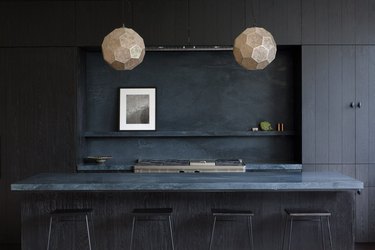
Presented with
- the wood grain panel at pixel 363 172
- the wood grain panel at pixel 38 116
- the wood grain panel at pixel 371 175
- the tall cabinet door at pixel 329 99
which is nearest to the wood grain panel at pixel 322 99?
the tall cabinet door at pixel 329 99

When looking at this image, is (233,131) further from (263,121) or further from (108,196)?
(108,196)

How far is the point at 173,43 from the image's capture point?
6.43m

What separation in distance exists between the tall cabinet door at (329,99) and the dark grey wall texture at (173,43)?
1 centimetres

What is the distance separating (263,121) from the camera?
6.96 m

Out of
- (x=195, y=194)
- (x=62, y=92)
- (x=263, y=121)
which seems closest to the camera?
(x=195, y=194)

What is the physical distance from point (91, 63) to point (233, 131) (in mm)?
2147

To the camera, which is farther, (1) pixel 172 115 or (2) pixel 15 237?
(1) pixel 172 115

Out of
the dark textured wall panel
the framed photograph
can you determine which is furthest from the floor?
the framed photograph

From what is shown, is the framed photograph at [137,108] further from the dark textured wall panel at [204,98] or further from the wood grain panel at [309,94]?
the wood grain panel at [309,94]

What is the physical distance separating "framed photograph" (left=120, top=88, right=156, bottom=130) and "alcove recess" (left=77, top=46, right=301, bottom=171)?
9 centimetres

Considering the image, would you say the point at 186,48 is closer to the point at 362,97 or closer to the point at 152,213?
the point at 362,97

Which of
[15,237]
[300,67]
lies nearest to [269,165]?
[300,67]

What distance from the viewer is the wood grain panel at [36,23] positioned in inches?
253

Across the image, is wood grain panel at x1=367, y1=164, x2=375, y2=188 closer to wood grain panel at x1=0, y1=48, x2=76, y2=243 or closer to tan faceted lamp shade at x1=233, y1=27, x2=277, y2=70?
tan faceted lamp shade at x1=233, y1=27, x2=277, y2=70
